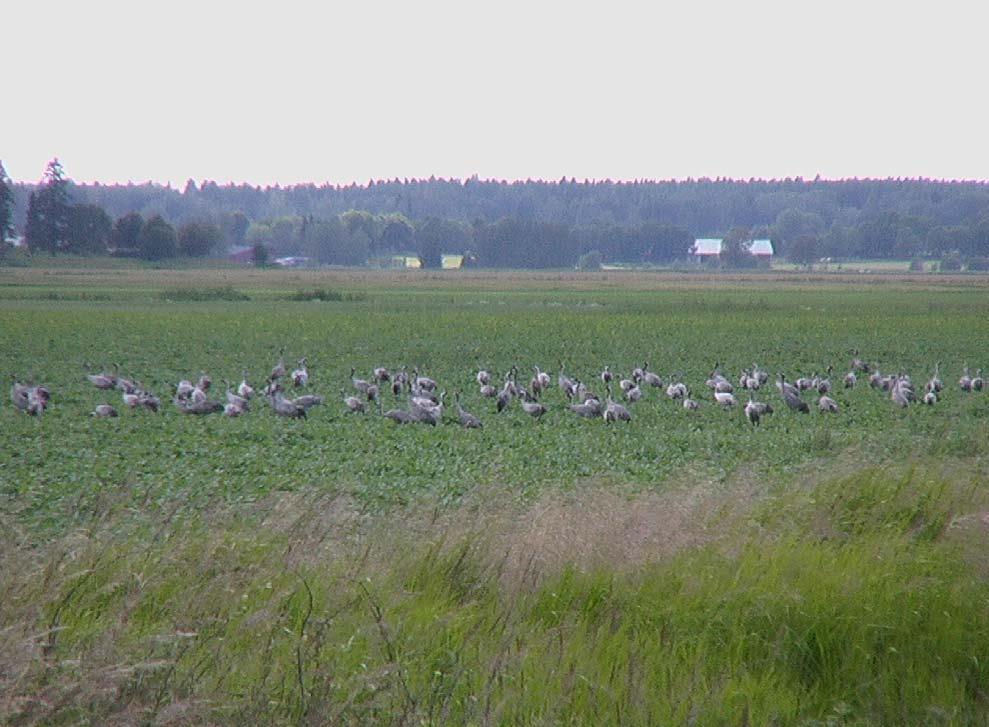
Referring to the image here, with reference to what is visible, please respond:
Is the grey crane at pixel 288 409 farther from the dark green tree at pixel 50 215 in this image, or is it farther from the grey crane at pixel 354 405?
the dark green tree at pixel 50 215

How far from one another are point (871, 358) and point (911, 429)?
15.4 m

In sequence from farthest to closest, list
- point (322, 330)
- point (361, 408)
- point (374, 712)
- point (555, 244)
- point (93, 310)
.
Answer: point (555, 244) → point (93, 310) → point (322, 330) → point (361, 408) → point (374, 712)

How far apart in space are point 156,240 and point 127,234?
2.64 m

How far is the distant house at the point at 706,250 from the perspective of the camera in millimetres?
162675

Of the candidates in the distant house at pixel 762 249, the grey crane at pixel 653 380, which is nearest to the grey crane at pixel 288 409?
the grey crane at pixel 653 380

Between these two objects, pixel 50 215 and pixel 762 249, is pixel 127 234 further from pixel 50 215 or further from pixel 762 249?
pixel 762 249

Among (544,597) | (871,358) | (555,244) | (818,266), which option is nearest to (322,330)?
(871,358)

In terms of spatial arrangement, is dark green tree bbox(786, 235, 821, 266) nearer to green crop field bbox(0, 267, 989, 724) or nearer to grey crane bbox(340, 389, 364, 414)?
grey crane bbox(340, 389, 364, 414)

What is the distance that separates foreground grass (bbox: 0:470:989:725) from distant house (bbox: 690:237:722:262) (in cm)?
15415

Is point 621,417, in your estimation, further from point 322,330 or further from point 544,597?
point 322,330

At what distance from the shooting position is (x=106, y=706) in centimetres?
501

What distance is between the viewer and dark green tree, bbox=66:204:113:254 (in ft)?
315

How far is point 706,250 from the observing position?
166500mm

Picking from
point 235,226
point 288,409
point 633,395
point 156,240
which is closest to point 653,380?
point 633,395
